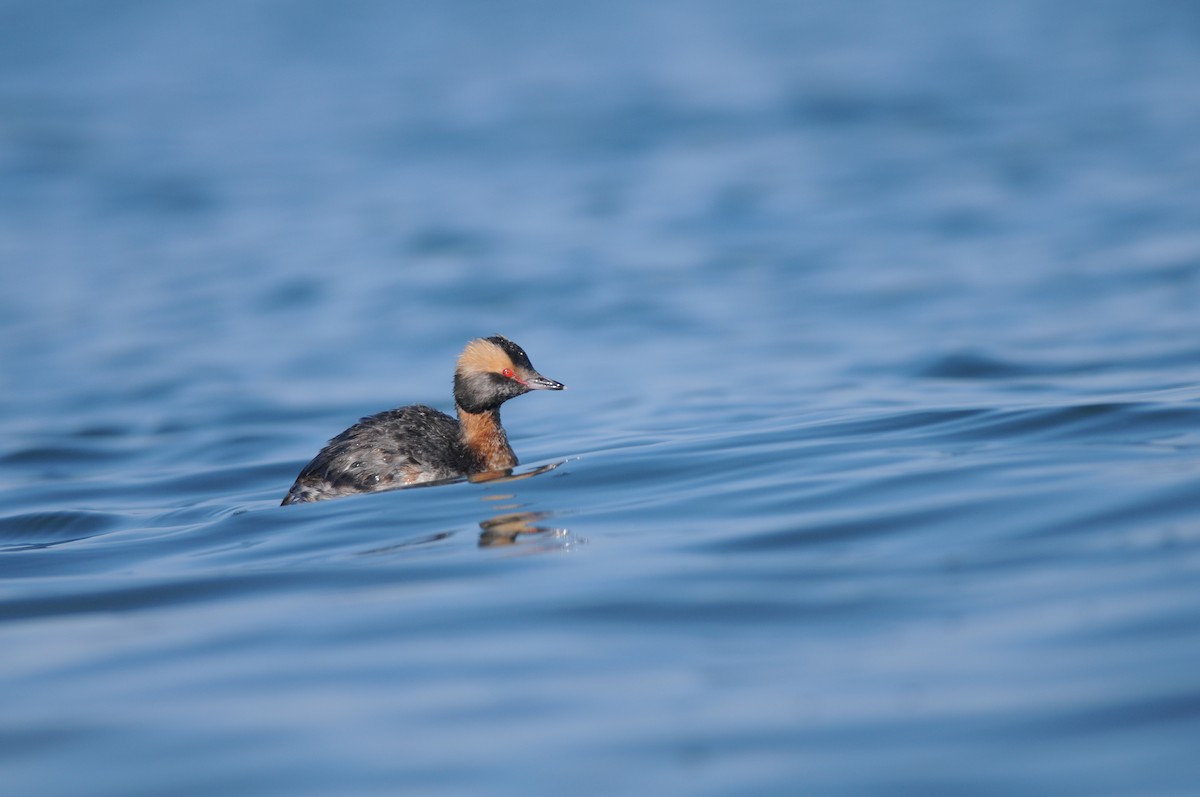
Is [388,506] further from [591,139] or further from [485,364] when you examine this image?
[591,139]

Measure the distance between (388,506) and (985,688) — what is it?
5088 millimetres

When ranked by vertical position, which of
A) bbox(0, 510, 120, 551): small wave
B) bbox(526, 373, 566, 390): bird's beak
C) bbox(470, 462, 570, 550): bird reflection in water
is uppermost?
bbox(526, 373, 566, 390): bird's beak

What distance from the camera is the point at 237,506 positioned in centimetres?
1123

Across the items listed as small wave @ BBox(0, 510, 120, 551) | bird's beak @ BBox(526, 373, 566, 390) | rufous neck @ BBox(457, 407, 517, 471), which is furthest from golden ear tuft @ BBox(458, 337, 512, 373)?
small wave @ BBox(0, 510, 120, 551)

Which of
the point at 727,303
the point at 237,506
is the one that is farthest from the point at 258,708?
the point at 727,303

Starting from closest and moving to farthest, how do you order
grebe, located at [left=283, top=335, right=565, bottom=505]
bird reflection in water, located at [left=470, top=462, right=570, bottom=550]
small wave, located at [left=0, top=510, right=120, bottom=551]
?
1. bird reflection in water, located at [left=470, top=462, right=570, bottom=550]
2. small wave, located at [left=0, top=510, right=120, bottom=551]
3. grebe, located at [left=283, top=335, right=565, bottom=505]

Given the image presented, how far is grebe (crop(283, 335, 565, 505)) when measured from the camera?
10633 millimetres

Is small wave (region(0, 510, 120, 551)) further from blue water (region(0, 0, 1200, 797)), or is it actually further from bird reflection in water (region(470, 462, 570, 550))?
bird reflection in water (region(470, 462, 570, 550))

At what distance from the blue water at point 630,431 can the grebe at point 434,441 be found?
305 mm

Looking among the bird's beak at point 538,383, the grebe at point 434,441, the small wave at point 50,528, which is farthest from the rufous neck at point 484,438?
the small wave at point 50,528

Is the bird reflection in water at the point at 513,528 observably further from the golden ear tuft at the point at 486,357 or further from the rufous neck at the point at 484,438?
the golden ear tuft at the point at 486,357

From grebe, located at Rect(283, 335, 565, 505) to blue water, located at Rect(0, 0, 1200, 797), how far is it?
0.30 meters

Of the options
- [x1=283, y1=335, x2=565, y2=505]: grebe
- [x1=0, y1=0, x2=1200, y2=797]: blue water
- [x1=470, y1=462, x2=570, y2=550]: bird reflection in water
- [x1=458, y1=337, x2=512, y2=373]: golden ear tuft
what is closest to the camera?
[x1=0, y1=0, x2=1200, y2=797]: blue water

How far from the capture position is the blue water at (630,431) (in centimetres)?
582
